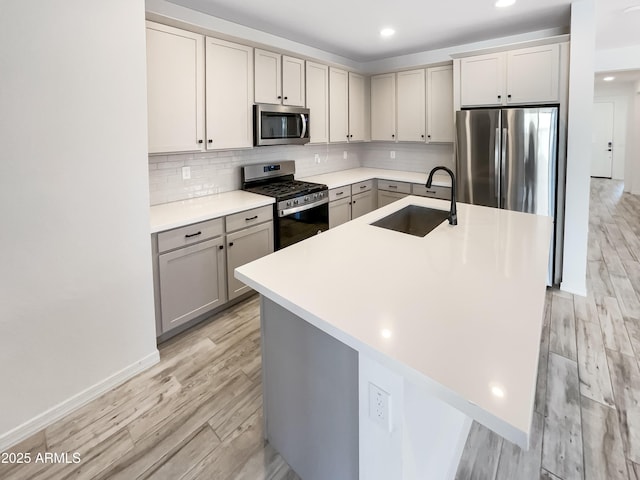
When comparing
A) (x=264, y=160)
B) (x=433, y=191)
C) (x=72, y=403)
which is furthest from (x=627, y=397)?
(x=264, y=160)

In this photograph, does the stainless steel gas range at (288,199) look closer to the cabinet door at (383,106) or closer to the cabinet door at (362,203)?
the cabinet door at (362,203)

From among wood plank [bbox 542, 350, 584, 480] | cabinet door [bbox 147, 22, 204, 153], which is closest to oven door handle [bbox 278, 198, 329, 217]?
cabinet door [bbox 147, 22, 204, 153]

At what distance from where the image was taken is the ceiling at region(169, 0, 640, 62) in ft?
9.69

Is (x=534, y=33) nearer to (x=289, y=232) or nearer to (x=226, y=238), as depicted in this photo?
(x=289, y=232)

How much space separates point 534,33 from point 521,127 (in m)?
1.18

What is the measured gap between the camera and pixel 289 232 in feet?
11.4

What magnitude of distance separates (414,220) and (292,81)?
2102 millimetres

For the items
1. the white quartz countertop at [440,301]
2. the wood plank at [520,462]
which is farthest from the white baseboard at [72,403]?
the wood plank at [520,462]

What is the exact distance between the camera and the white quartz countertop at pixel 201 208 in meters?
2.52

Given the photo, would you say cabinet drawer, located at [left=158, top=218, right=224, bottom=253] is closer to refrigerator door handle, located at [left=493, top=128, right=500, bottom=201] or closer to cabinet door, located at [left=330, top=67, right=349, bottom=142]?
cabinet door, located at [left=330, top=67, right=349, bottom=142]

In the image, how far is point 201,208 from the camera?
9.45ft

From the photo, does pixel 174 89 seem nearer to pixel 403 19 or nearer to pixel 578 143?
pixel 403 19

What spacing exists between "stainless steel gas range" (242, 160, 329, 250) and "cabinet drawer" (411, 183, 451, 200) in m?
1.17

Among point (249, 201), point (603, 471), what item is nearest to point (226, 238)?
point (249, 201)
